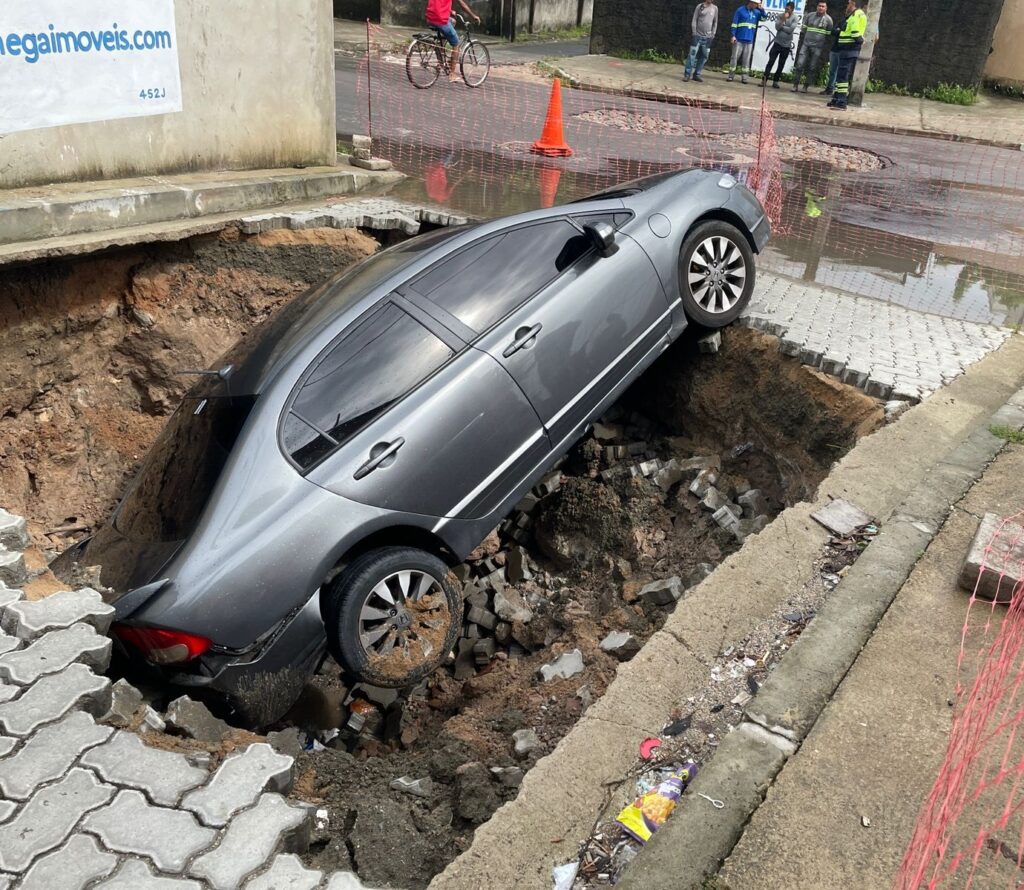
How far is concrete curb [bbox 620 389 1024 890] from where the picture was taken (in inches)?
102

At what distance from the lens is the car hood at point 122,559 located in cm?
Answer: 375

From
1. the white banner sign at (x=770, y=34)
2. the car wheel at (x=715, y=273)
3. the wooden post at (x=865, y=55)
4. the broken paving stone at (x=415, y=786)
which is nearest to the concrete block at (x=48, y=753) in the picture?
the broken paving stone at (x=415, y=786)

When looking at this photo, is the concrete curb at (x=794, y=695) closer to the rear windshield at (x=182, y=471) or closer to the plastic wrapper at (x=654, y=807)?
the plastic wrapper at (x=654, y=807)

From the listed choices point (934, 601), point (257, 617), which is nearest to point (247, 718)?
point (257, 617)

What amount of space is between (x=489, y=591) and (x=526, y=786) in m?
2.49

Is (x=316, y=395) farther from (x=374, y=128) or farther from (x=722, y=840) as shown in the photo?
(x=374, y=128)

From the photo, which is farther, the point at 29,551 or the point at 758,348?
the point at 758,348

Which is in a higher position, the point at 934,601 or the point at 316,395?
the point at 316,395

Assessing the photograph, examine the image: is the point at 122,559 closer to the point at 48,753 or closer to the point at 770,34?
the point at 48,753

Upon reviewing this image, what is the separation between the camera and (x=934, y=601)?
358cm

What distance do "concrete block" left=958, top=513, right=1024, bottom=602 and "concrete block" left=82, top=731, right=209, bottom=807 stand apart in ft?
10.3

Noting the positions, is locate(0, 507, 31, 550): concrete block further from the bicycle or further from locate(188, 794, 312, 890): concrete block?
the bicycle

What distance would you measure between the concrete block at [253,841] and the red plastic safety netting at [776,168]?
5903 mm

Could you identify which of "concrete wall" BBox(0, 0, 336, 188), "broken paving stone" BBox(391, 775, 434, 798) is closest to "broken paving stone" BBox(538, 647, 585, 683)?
"broken paving stone" BBox(391, 775, 434, 798)
